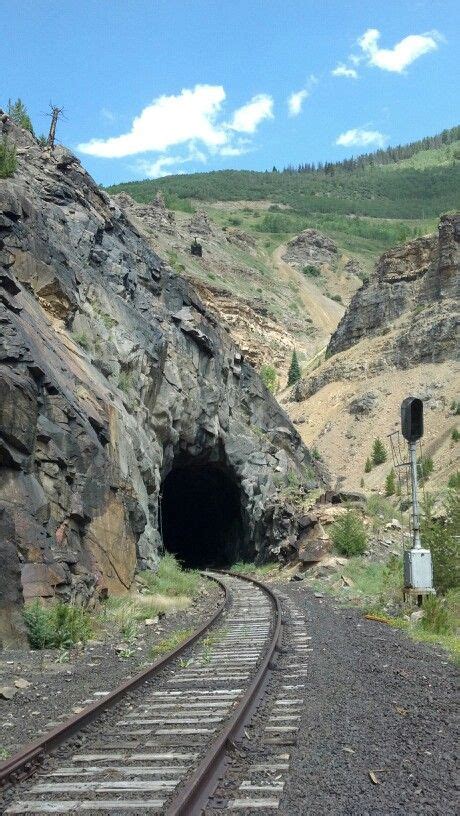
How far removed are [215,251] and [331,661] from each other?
9998 centimetres

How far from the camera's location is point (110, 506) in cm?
Result: 1564

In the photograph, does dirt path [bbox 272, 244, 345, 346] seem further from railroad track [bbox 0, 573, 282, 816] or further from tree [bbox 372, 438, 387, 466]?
railroad track [bbox 0, 573, 282, 816]

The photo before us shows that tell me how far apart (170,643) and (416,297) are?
6302 cm

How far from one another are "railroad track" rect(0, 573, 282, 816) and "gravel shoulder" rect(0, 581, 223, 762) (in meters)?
0.31

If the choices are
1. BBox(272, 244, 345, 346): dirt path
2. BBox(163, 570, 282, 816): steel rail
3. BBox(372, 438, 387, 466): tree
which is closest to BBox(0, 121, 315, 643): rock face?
BBox(163, 570, 282, 816): steel rail

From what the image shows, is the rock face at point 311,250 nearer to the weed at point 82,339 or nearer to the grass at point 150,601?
the weed at point 82,339

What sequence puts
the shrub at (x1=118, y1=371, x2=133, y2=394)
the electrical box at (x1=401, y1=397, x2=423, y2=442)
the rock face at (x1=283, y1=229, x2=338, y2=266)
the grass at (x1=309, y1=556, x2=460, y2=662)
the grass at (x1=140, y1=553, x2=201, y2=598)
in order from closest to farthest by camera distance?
1. the grass at (x1=309, y1=556, x2=460, y2=662)
2. the electrical box at (x1=401, y1=397, x2=423, y2=442)
3. the grass at (x1=140, y1=553, x2=201, y2=598)
4. the shrub at (x1=118, y1=371, x2=133, y2=394)
5. the rock face at (x1=283, y1=229, x2=338, y2=266)

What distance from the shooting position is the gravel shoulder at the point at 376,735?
4.15 meters

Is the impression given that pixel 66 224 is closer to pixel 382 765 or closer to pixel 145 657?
pixel 145 657

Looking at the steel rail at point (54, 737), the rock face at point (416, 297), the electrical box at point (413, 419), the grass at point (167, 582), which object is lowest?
the grass at point (167, 582)

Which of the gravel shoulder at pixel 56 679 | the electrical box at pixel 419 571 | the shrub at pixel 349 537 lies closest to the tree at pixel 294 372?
the shrub at pixel 349 537

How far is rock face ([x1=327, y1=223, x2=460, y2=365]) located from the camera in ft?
206

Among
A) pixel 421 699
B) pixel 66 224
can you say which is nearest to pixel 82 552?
pixel 421 699

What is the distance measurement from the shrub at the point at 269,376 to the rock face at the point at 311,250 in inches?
2252
